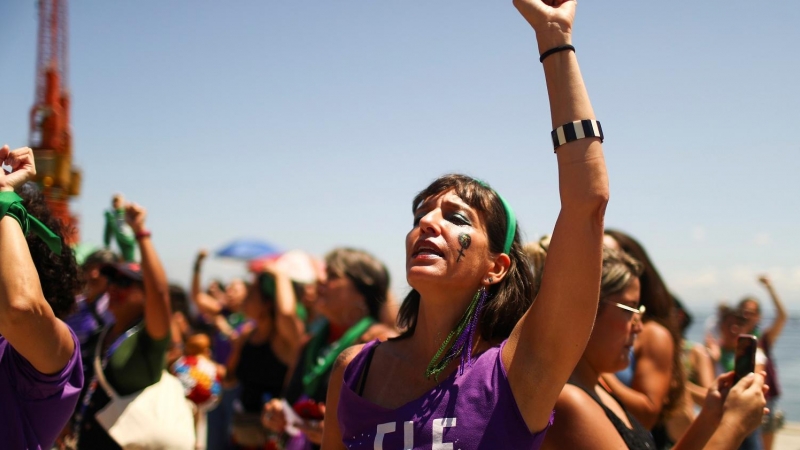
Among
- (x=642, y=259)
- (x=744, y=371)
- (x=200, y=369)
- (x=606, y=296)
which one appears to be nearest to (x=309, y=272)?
(x=200, y=369)

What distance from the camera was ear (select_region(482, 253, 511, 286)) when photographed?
222 cm

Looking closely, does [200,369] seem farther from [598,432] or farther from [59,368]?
[598,432]

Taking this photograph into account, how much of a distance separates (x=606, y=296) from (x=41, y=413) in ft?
6.78

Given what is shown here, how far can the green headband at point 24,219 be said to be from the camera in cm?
224

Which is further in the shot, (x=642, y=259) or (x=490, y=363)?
(x=642, y=259)

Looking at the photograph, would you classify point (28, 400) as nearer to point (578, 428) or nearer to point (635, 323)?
point (578, 428)

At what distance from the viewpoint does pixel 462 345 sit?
6.80 feet

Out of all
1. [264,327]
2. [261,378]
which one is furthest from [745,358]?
[264,327]

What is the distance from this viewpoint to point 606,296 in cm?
277

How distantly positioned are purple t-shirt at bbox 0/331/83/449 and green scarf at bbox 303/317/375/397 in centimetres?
195

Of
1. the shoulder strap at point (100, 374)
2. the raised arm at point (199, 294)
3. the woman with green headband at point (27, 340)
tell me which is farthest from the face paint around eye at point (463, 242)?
the raised arm at point (199, 294)

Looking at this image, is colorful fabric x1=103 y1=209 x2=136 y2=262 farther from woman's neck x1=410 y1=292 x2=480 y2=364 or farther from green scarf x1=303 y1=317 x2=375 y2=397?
woman's neck x1=410 y1=292 x2=480 y2=364

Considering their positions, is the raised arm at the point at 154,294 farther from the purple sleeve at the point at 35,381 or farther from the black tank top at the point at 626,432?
the black tank top at the point at 626,432

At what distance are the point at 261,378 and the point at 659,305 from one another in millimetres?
3352
